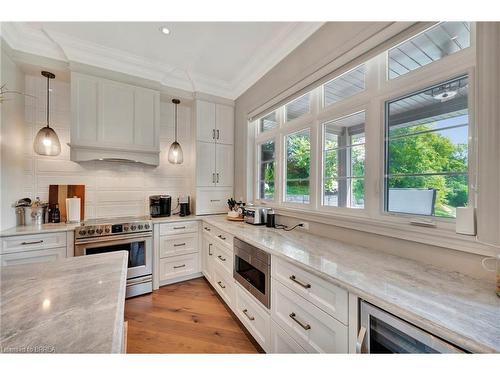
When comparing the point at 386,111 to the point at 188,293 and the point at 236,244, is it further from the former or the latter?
the point at 188,293

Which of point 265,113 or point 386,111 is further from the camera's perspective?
point 265,113

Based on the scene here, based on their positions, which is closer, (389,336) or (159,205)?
(389,336)

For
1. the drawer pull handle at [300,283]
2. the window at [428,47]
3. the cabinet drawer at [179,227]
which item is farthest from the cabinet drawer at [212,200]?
the window at [428,47]

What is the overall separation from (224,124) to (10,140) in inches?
94.7

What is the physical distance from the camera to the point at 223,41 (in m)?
2.17

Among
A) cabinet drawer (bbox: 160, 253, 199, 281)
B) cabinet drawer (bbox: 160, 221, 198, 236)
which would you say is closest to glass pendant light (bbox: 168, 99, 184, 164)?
cabinet drawer (bbox: 160, 221, 198, 236)

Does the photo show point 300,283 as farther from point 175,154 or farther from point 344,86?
point 175,154

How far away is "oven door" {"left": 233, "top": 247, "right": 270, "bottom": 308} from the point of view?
149cm

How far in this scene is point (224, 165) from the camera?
323 centimetres

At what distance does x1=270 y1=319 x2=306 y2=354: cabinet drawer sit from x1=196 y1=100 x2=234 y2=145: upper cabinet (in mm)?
2547

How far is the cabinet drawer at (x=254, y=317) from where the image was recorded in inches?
57.7

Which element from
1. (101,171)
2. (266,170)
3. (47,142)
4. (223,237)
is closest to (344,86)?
(266,170)

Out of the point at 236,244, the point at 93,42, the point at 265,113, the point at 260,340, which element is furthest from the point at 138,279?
the point at 93,42

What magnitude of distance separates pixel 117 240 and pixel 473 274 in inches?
115
